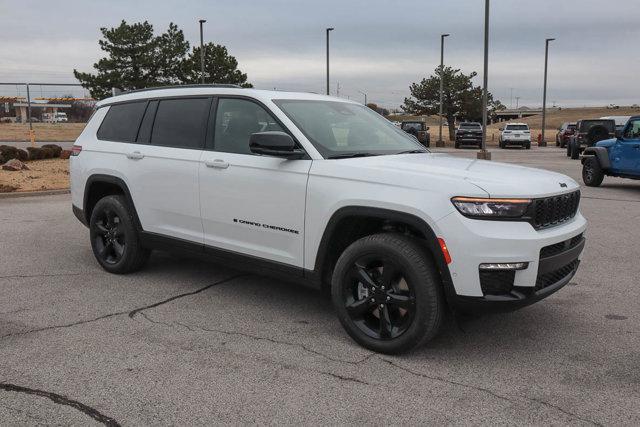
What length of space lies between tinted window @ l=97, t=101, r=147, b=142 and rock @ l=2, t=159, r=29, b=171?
381 inches

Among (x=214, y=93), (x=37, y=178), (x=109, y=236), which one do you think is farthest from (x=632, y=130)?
(x=37, y=178)

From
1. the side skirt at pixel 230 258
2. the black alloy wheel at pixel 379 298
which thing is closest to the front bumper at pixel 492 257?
the black alloy wheel at pixel 379 298

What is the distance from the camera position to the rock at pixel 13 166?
1459 cm

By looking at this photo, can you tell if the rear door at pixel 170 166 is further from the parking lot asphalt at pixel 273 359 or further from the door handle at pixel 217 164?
the parking lot asphalt at pixel 273 359

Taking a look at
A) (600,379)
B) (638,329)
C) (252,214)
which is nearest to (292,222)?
(252,214)

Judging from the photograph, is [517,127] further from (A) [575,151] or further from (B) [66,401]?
(B) [66,401]

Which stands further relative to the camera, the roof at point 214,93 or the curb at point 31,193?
the curb at point 31,193

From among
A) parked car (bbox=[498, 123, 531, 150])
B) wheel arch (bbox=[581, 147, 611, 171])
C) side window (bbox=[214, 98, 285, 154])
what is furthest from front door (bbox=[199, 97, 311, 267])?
parked car (bbox=[498, 123, 531, 150])

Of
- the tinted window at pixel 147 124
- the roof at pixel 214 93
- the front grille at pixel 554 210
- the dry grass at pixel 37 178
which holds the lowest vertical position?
the dry grass at pixel 37 178

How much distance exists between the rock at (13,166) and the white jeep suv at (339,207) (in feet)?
32.3

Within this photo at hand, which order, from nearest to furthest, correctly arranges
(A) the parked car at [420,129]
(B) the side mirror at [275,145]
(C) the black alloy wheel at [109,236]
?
(B) the side mirror at [275,145], (C) the black alloy wheel at [109,236], (A) the parked car at [420,129]

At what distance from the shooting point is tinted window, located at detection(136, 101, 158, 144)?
5816 millimetres

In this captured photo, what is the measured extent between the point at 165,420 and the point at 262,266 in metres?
1.74

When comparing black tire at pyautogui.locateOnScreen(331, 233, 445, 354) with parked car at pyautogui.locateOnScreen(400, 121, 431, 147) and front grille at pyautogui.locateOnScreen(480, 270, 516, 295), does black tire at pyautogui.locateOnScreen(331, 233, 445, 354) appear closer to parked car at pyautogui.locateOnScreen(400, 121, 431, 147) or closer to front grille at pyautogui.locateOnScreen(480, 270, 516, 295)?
front grille at pyautogui.locateOnScreen(480, 270, 516, 295)
